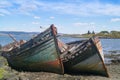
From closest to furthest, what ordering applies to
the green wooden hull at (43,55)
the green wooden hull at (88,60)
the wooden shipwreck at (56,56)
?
the green wooden hull at (88,60)
the wooden shipwreck at (56,56)
the green wooden hull at (43,55)

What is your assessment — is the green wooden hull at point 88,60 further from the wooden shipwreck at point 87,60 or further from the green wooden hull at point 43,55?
the green wooden hull at point 43,55

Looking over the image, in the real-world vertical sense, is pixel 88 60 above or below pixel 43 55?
below

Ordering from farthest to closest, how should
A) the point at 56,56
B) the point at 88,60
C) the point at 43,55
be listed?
the point at 43,55 → the point at 56,56 → the point at 88,60

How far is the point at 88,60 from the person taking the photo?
18.6 meters

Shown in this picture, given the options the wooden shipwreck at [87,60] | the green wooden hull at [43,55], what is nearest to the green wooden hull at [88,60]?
the wooden shipwreck at [87,60]

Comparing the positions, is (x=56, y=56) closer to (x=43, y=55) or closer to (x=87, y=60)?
(x=43, y=55)

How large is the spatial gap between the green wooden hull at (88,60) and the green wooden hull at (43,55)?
883mm

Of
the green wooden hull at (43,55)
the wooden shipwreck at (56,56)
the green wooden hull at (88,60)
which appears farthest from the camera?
the green wooden hull at (43,55)

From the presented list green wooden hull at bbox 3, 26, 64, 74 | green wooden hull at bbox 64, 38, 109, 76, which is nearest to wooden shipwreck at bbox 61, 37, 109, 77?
green wooden hull at bbox 64, 38, 109, 76

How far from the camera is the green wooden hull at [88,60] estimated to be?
1834 centimetres

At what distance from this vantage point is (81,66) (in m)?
18.9

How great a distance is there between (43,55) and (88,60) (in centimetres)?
321

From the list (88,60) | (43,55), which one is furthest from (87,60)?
(43,55)

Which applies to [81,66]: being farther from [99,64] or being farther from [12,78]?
[12,78]
